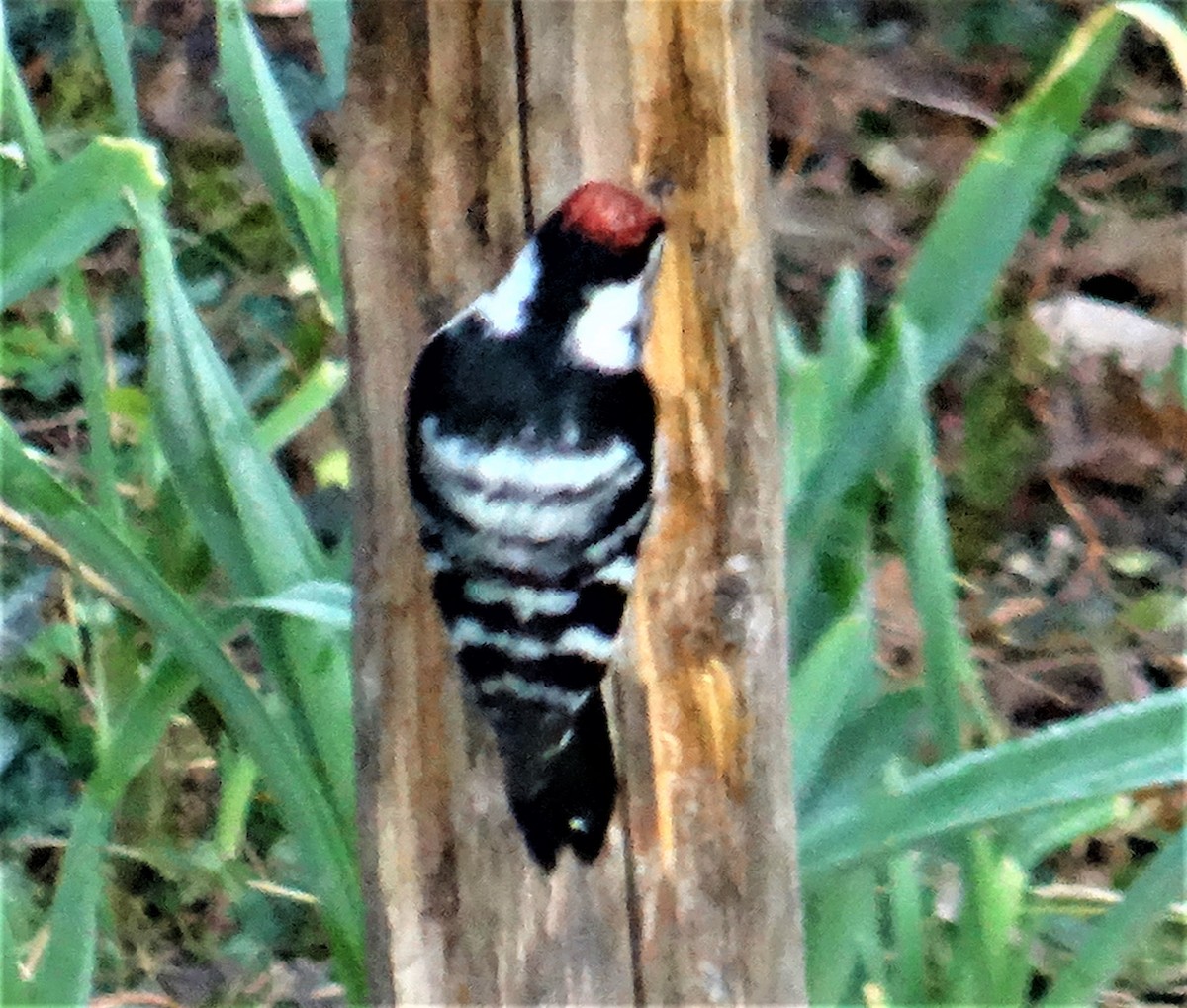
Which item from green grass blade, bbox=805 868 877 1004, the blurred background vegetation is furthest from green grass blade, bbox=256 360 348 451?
green grass blade, bbox=805 868 877 1004

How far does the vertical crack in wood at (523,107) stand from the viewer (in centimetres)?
38

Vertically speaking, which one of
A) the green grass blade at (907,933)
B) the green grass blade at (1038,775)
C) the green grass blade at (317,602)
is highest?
the green grass blade at (317,602)

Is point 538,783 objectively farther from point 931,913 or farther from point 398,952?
point 931,913

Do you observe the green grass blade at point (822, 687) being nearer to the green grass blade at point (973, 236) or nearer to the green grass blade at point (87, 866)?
the green grass blade at point (973, 236)

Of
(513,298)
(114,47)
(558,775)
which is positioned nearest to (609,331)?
(513,298)

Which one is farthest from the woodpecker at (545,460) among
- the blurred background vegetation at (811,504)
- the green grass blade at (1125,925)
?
the green grass blade at (1125,925)

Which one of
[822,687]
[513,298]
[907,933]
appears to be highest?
[513,298]

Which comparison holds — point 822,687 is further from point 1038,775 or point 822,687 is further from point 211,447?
point 211,447

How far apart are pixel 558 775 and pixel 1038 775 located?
19 centimetres

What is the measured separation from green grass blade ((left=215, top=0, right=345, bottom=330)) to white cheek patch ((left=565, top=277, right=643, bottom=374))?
178 millimetres

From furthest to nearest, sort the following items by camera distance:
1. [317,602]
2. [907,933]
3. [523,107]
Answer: [907,933] → [317,602] → [523,107]

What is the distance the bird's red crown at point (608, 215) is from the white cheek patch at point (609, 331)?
0.01 metres

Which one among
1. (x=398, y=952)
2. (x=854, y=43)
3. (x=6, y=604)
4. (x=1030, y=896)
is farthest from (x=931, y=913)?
(x=854, y=43)

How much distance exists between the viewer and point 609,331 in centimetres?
40
